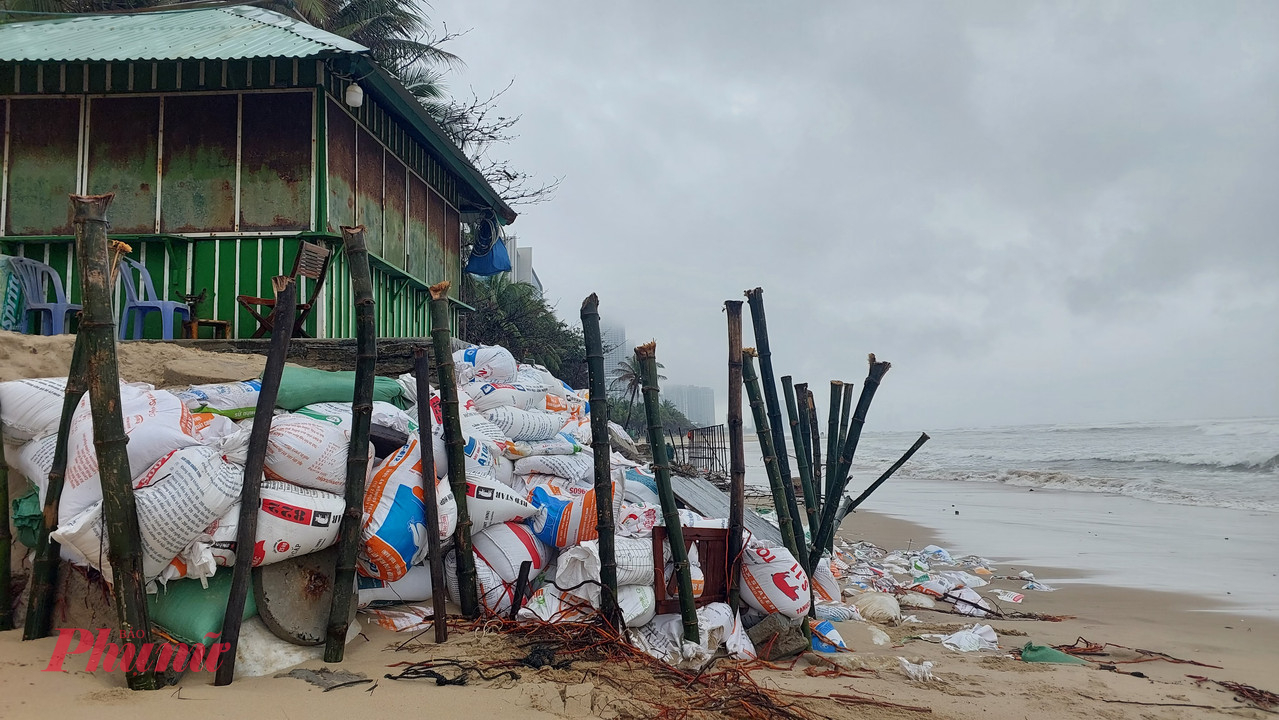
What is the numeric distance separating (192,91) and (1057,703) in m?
7.31

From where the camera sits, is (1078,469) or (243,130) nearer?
(243,130)

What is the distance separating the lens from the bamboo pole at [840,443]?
15.6ft

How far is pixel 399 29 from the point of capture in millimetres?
16422

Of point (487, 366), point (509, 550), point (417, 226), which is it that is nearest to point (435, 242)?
point (417, 226)

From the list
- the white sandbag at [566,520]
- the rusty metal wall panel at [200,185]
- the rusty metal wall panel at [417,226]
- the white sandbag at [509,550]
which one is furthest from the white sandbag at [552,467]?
the rusty metal wall panel at [417,226]

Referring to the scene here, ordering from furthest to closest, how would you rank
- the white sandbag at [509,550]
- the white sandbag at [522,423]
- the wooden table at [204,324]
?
the wooden table at [204,324]
the white sandbag at [522,423]
the white sandbag at [509,550]

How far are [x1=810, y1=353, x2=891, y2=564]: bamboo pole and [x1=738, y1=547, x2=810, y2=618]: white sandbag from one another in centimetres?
68

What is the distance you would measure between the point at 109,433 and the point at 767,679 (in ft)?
8.63

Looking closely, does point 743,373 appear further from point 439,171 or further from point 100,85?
point 439,171

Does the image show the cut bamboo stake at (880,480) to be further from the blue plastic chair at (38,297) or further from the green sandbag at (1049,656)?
the blue plastic chair at (38,297)

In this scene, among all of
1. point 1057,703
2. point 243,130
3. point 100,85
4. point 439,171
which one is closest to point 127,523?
point 1057,703

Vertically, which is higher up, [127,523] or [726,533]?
[127,523]

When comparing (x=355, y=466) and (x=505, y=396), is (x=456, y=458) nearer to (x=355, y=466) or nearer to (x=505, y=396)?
(x=355, y=466)

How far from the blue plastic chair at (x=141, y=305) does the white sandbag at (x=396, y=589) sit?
147 inches
